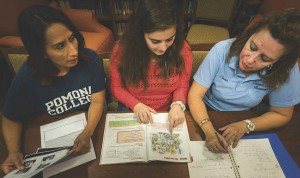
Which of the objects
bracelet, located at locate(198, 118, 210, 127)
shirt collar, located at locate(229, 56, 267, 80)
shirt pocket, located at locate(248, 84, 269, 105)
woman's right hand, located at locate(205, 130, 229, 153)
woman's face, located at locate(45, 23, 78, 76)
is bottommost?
woman's right hand, located at locate(205, 130, 229, 153)

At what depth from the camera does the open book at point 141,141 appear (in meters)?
0.99

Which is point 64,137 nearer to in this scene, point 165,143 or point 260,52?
point 165,143

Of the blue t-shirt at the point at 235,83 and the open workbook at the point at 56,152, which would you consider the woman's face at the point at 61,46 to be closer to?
the open workbook at the point at 56,152

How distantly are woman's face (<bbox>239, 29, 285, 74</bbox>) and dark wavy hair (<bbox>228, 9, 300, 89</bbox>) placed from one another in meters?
0.02

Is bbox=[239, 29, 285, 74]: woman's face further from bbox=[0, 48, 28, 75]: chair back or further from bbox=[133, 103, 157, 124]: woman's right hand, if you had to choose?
bbox=[0, 48, 28, 75]: chair back

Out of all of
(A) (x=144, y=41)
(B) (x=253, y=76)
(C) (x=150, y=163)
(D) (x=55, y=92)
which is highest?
(A) (x=144, y=41)

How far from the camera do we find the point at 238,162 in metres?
0.99

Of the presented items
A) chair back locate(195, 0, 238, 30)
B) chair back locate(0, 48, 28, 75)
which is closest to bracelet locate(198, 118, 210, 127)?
chair back locate(0, 48, 28, 75)

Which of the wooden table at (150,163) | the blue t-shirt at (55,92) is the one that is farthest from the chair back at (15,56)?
the wooden table at (150,163)

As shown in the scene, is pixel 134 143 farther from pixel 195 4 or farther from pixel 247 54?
pixel 195 4

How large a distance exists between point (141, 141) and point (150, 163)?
0.12 metres

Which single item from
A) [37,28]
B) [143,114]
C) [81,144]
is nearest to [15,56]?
[37,28]

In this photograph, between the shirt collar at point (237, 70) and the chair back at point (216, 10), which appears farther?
the chair back at point (216, 10)

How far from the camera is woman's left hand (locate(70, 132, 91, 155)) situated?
98 cm
